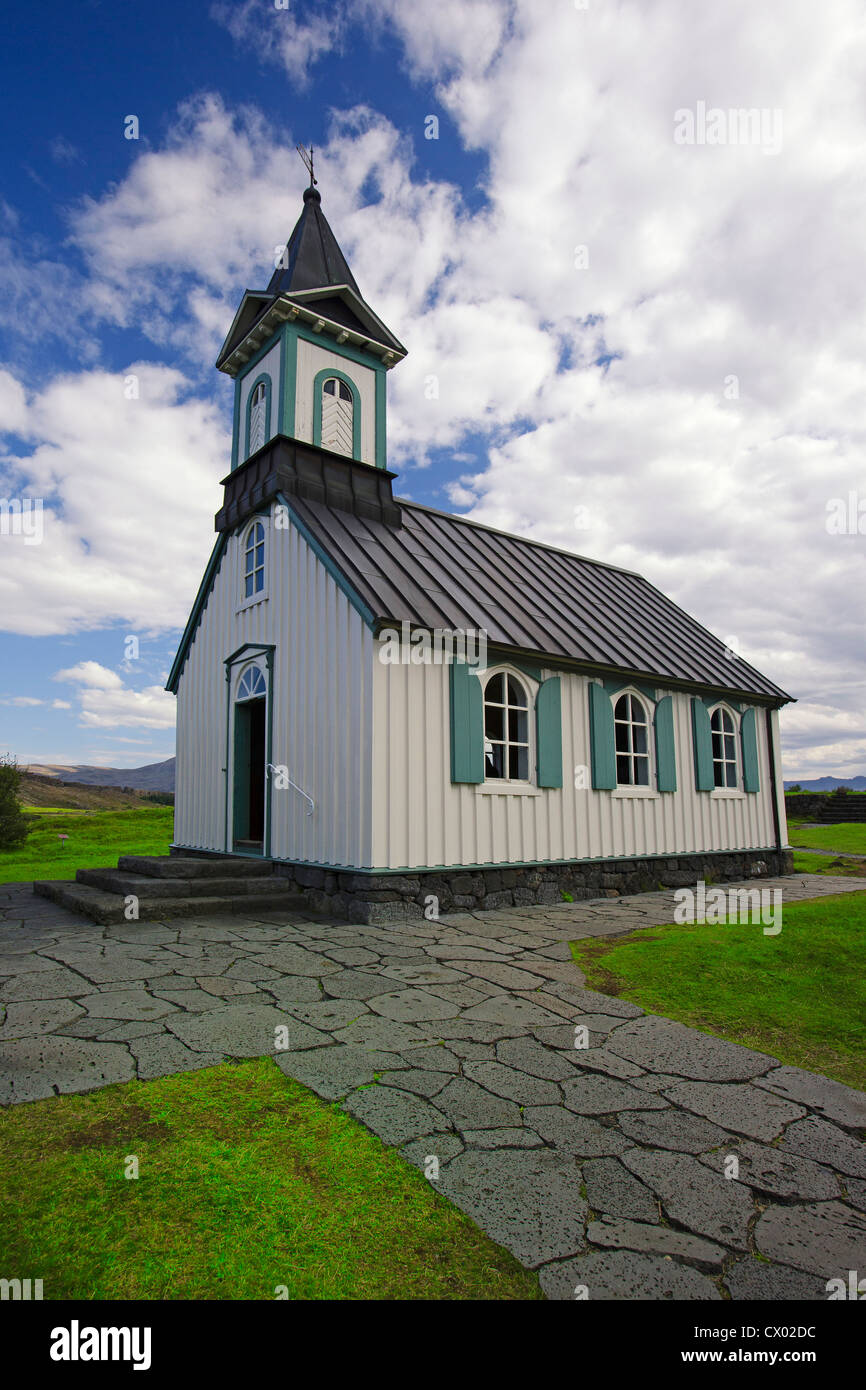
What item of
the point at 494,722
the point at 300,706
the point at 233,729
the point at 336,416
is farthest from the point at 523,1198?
the point at 336,416

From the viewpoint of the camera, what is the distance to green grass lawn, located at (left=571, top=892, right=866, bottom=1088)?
4113 mm

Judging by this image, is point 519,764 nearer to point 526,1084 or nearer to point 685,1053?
point 685,1053

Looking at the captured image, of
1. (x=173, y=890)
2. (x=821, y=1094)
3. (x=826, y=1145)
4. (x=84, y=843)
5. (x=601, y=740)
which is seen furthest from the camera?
(x=84, y=843)

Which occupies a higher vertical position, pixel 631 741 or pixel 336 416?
pixel 336 416

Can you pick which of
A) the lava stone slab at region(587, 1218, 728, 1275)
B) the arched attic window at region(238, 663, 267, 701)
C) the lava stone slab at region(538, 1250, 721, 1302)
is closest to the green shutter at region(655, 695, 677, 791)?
the arched attic window at region(238, 663, 267, 701)

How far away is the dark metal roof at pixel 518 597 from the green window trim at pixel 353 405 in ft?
4.01

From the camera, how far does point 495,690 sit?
32.8 ft

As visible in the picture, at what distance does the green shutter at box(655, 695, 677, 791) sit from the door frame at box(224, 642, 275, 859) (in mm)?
6223

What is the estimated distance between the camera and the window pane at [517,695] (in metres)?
10.2

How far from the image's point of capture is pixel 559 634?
10.9m

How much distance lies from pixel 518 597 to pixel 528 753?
2760 millimetres

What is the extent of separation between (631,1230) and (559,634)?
9.03 meters
